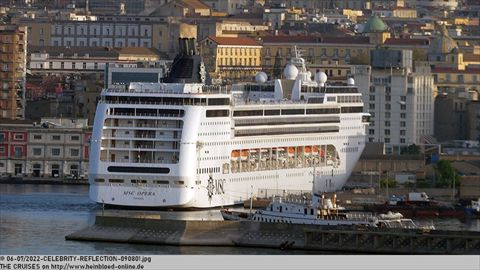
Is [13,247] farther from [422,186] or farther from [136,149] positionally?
[422,186]

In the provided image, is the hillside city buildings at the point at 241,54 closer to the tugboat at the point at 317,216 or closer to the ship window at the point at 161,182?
the ship window at the point at 161,182

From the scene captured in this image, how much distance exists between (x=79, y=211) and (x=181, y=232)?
24.5 feet

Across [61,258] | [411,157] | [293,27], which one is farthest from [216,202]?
[293,27]

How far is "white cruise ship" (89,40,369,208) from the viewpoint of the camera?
36719mm

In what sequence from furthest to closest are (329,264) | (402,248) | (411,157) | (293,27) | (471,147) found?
1. (293,27)
2. (471,147)
3. (411,157)
4. (402,248)
5. (329,264)

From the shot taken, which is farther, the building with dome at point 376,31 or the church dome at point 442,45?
the building with dome at point 376,31

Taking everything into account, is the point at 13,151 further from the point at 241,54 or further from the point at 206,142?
the point at 241,54

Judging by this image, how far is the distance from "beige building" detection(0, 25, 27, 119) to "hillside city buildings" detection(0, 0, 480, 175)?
Answer: 28mm

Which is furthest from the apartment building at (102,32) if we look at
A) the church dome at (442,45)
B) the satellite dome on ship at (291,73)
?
the satellite dome on ship at (291,73)

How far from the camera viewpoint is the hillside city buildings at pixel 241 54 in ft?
184

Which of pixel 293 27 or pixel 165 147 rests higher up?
pixel 293 27

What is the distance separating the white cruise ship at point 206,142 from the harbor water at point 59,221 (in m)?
0.78

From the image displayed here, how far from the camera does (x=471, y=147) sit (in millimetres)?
55031

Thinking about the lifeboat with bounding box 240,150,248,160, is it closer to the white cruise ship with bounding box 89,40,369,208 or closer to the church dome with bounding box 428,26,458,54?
the white cruise ship with bounding box 89,40,369,208
